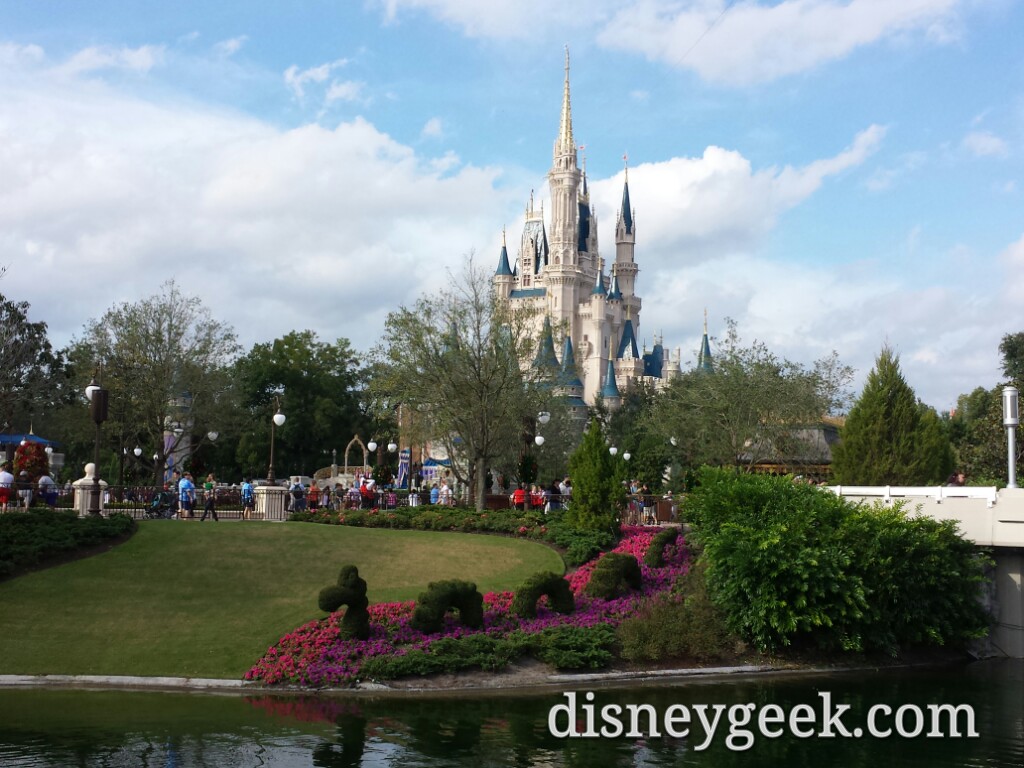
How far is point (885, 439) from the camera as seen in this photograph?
34031 mm

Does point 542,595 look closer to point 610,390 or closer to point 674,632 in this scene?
point 674,632

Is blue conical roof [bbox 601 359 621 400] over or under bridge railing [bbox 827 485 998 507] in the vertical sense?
over

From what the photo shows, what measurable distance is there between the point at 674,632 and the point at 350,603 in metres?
6.99

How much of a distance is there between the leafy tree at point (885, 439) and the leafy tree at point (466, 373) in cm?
1253

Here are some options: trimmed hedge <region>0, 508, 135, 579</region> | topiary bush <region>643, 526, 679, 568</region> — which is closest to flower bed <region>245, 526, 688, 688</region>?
topiary bush <region>643, 526, 679, 568</region>

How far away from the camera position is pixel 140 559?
966 inches

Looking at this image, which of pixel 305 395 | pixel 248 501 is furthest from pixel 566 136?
pixel 248 501

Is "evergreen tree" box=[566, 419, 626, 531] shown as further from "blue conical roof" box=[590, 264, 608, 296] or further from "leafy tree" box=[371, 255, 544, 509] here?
"blue conical roof" box=[590, 264, 608, 296]

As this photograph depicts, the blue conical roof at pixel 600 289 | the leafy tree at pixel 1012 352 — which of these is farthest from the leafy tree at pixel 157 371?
the blue conical roof at pixel 600 289

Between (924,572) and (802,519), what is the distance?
3.30 metres

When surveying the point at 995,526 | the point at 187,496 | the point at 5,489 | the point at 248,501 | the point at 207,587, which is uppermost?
the point at 5,489

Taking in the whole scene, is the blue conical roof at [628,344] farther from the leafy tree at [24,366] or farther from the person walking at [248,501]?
the person walking at [248,501]

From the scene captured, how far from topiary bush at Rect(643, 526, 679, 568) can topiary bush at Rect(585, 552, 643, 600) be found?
4.23 feet

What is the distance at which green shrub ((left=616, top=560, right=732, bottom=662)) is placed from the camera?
21172 mm
